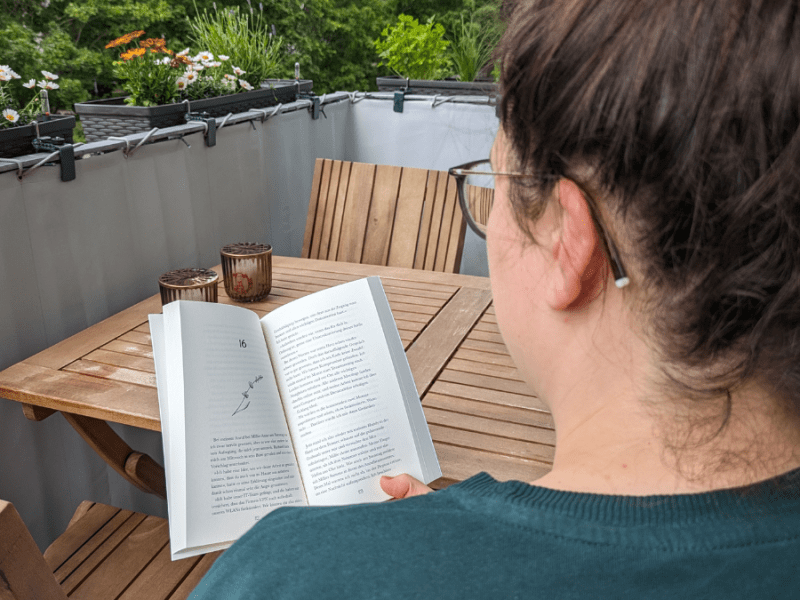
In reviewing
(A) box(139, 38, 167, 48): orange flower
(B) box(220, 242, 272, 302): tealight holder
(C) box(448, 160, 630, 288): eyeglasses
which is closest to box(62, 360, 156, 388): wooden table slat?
(B) box(220, 242, 272, 302): tealight holder

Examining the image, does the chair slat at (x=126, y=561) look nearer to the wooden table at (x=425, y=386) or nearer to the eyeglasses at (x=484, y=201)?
the wooden table at (x=425, y=386)

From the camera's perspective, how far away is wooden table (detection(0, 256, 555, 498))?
1.24 meters

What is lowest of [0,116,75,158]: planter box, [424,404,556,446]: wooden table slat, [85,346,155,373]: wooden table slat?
[424,404,556,446]: wooden table slat

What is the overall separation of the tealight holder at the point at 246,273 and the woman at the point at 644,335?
1.40m

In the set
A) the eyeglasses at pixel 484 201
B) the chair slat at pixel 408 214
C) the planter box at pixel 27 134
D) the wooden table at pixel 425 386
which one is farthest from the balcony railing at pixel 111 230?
the eyeglasses at pixel 484 201

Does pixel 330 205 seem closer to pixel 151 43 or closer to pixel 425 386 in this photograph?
pixel 151 43

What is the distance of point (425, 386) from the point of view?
4.79 feet

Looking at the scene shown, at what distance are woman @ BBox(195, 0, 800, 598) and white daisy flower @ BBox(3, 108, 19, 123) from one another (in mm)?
1662

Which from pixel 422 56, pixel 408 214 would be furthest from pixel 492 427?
pixel 422 56

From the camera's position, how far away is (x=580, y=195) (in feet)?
1.52

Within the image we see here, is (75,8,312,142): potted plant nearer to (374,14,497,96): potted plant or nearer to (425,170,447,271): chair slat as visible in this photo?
(374,14,497,96): potted plant

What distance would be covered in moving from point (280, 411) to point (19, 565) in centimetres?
47

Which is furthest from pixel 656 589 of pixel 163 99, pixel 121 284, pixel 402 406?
pixel 163 99

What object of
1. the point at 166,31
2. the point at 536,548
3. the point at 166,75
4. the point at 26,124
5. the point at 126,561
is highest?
the point at 166,31
